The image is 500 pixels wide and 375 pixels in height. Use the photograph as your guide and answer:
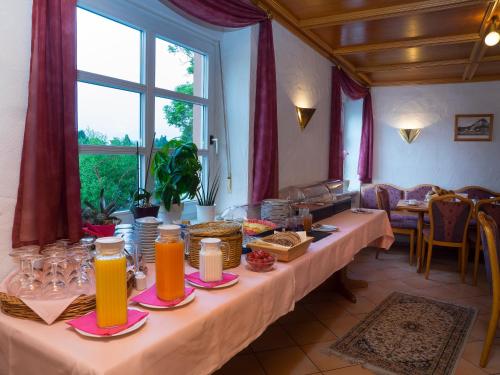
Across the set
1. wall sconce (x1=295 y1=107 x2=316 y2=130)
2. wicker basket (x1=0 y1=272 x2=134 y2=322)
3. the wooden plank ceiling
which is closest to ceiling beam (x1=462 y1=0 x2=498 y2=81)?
the wooden plank ceiling

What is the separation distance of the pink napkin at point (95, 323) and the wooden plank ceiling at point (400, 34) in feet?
8.83

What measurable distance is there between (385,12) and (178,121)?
2.05 meters

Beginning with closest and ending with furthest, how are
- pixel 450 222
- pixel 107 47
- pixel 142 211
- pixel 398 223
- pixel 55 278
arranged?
pixel 55 278
pixel 142 211
pixel 107 47
pixel 450 222
pixel 398 223

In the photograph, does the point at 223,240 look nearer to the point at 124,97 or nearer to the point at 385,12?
the point at 124,97

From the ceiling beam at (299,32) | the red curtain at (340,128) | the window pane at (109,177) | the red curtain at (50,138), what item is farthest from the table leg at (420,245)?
the red curtain at (50,138)

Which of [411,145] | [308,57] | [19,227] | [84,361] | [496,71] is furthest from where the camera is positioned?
[411,145]

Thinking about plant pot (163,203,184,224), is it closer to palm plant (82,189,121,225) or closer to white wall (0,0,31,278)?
palm plant (82,189,121,225)

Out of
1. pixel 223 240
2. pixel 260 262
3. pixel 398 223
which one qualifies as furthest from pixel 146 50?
pixel 398 223

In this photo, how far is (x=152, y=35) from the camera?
2.41 m

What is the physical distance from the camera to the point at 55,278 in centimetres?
117

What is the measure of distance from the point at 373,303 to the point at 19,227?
2.58 m

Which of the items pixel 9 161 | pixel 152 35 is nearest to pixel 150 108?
pixel 152 35

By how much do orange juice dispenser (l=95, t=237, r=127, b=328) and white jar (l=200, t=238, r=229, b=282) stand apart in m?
0.38

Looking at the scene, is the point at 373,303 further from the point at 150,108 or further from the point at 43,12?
the point at 43,12
